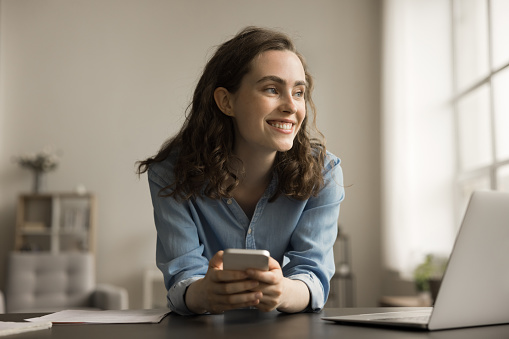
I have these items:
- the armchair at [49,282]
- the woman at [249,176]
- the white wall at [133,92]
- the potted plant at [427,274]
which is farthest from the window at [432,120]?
the woman at [249,176]

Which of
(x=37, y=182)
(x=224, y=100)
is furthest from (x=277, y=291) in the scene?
(x=37, y=182)

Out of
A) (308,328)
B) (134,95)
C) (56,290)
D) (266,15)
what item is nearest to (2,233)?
(56,290)

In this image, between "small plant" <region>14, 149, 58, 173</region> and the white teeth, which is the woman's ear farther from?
"small plant" <region>14, 149, 58, 173</region>

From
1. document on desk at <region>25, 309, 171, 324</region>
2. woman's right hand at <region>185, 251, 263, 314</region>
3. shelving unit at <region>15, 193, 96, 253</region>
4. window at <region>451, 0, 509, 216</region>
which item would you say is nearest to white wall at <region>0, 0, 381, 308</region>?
shelving unit at <region>15, 193, 96, 253</region>

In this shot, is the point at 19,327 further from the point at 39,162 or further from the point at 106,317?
the point at 39,162

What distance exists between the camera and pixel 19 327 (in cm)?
89

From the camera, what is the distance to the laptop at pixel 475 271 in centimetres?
82

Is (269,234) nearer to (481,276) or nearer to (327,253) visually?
(327,253)

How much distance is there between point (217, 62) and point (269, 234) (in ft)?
1.67

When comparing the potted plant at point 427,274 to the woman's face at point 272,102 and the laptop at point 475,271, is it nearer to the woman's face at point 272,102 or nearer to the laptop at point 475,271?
the woman's face at point 272,102

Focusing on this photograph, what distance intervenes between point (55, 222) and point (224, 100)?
159 inches

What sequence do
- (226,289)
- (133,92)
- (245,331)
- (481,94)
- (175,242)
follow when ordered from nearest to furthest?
(245,331) < (226,289) < (175,242) < (481,94) < (133,92)

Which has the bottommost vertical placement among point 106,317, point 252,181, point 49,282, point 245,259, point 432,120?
point 49,282

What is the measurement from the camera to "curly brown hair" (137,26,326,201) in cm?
142
